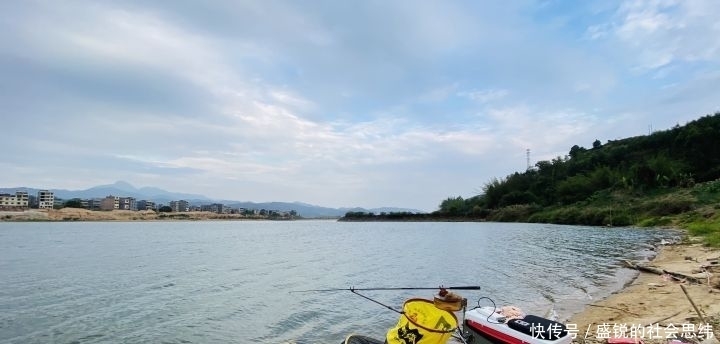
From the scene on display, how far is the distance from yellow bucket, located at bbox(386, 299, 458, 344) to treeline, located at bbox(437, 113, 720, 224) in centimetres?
6176

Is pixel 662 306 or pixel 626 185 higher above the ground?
pixel 626 185

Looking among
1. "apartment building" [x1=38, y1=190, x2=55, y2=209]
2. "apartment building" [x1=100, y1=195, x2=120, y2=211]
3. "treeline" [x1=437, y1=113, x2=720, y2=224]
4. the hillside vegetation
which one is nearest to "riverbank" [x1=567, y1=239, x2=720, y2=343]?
the hillside vegetation

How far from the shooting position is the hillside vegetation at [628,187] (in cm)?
5772

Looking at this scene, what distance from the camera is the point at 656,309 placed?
11.1 metres

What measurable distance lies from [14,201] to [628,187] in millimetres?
181642

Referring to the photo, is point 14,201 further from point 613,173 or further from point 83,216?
point 613,173

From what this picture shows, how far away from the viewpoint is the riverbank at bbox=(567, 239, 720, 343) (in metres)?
8.44

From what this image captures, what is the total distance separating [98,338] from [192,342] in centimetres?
248

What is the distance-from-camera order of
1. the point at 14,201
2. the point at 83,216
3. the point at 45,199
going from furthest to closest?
the point at 45,199, the point at 14,201, the point at 83,216

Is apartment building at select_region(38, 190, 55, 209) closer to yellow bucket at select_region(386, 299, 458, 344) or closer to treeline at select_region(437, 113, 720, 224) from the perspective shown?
treeline at select_region(437, 113, 720, 224)

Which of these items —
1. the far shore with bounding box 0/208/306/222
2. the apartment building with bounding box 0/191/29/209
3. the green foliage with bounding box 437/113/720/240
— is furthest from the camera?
the apartment building with bounding box 0/191/29/209

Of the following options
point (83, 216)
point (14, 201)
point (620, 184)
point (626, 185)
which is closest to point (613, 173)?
point (620, 184)

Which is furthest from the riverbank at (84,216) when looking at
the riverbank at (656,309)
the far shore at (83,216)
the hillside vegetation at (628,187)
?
the riverbank at (656,309)

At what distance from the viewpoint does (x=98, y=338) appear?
456 inches
